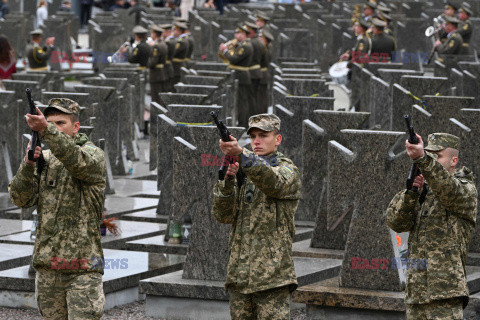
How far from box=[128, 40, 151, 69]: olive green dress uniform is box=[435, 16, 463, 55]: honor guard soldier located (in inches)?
243

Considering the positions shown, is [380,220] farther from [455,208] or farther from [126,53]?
[126,53]

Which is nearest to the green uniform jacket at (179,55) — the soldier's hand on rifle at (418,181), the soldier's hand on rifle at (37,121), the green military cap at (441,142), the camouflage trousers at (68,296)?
the camouflage trousers at (68,296)

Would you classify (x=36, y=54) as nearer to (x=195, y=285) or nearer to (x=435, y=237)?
(x=195, y=285)

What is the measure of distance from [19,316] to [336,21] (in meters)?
22.7

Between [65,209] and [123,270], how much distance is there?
288 centimetres

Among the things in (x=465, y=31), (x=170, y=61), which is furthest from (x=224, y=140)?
(x=465, y=31)

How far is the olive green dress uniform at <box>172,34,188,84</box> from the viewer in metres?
25.0

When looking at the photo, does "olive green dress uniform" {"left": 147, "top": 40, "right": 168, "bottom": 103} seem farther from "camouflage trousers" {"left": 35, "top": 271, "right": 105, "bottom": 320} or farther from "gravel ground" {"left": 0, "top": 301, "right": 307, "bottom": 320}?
"camouflage trousers" {"left": 35, "top": 271, "right": 105, "bottom": 320}

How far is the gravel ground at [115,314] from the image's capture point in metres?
9.75

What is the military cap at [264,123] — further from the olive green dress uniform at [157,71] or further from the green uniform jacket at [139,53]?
the olive green dress uniform at [157,71]

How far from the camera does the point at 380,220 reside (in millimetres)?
9492

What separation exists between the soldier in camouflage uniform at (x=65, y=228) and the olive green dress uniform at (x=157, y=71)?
1515 centimetres

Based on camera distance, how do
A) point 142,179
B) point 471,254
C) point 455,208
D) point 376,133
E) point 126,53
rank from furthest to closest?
1. point 126,53
2. point 142,179
3. point 471,254
4. point 376,133
5. point 455,208

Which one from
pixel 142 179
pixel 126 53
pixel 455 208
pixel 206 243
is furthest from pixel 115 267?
pixel 126 53
